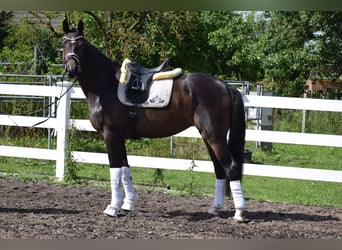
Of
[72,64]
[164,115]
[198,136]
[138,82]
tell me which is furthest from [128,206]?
[198,136]

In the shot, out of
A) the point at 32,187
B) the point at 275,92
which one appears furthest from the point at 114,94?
the point at 275,92

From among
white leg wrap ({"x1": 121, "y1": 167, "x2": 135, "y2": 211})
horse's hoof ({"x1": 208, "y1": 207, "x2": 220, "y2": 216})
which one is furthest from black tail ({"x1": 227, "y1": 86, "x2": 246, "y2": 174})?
white leg wrap ({"x1": 121, "y1": 167, "x2": 135, "y2": 211})

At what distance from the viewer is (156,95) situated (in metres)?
5.95

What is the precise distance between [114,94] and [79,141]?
2310 mm

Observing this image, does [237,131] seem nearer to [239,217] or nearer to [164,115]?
[164,115]

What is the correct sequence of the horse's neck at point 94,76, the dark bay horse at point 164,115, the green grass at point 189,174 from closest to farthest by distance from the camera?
the dark bay horse at point 164,115 → the horse's neck at point 94,76 → the green grass at point 189,174

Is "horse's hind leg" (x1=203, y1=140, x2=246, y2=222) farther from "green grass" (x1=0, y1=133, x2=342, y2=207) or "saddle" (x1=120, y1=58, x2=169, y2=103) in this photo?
"green grass" (x1=0, y1=133, x2=342, y2=207)

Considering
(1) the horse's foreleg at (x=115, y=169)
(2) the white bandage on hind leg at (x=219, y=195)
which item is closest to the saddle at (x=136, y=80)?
(1) the horse's foreleg at (x=115, y=169)

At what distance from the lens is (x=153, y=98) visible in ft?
19.5

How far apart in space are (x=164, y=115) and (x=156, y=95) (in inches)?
9.0

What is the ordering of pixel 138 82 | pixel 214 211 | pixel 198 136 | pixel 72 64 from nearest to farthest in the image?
pixel 72 64, pixel 138 82, pixel 214 211, pixel 198 136

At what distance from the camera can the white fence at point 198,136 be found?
7270 millimetres

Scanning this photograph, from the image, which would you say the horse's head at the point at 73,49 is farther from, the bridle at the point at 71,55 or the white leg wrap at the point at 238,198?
the white leg wrap at the point at 238,198

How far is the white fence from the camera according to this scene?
727 cm
